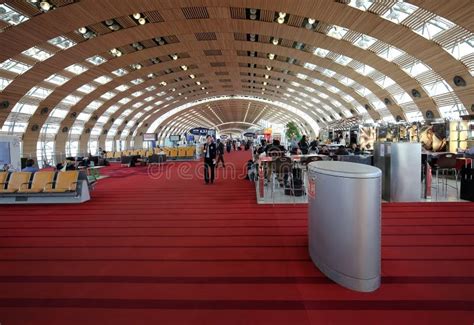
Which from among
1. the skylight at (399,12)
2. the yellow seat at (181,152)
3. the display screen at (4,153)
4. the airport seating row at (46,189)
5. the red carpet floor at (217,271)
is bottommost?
the red carpet floor at (217,271)

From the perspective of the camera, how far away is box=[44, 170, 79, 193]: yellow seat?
23.0 feet

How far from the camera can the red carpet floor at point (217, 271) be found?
7.88 ft

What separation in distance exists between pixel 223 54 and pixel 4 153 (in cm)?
1624

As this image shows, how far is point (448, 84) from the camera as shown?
1662cm

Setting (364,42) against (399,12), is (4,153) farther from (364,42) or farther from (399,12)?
(364,42)

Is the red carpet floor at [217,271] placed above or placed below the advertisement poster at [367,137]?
below

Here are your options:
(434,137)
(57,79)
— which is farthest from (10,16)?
(434,137)

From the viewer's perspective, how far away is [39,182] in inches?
282

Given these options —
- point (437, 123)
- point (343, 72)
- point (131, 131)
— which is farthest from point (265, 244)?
point (131, 131)

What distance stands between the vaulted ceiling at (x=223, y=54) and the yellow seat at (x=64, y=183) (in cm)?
953

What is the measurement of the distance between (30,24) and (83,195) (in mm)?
11434

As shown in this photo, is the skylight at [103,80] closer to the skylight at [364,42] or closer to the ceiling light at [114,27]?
the ceiling light at [114,27]

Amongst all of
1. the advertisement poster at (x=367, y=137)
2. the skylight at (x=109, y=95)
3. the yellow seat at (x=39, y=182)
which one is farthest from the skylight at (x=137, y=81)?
the yellow seat at (x=39, y=182)

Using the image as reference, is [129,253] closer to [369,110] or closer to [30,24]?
[30,24]
